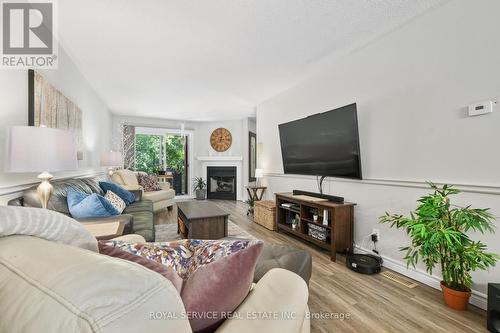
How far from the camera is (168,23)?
2111 mm

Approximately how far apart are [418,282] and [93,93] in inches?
215

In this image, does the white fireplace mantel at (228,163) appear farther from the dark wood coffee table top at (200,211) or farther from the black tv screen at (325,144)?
the dark wood coffee table top at (200,211)

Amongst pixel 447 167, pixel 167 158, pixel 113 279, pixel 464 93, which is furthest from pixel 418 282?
pixel 167 158

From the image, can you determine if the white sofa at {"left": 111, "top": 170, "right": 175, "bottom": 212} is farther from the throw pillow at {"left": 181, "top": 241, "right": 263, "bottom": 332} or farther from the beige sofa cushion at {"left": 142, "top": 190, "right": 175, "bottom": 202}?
the throw pillow at {"left": 181, "top": 241, "right": 263, "bottom": 332}

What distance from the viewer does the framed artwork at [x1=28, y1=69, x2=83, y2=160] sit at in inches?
74.5

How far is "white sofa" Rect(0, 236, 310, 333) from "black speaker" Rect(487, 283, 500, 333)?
200 centimetres

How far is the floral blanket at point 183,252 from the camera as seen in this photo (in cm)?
84

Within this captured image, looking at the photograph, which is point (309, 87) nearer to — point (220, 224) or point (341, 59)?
point (341, 59)

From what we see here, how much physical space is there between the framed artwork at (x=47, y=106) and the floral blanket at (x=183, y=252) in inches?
73.3

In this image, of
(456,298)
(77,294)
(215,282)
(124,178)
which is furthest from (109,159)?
(456,298)

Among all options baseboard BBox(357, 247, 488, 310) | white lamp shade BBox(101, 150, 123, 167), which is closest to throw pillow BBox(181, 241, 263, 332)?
baseboard BBox(357, 247, 488, 310)

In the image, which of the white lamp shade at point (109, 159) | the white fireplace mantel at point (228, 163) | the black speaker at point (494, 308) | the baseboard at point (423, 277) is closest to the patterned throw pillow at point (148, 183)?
the white lamp shade at point (109, 159)

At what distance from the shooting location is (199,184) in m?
6.70

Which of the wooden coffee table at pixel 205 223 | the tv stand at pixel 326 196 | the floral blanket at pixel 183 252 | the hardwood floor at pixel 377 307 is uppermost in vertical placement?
the floral blanket at pixel 183 252
